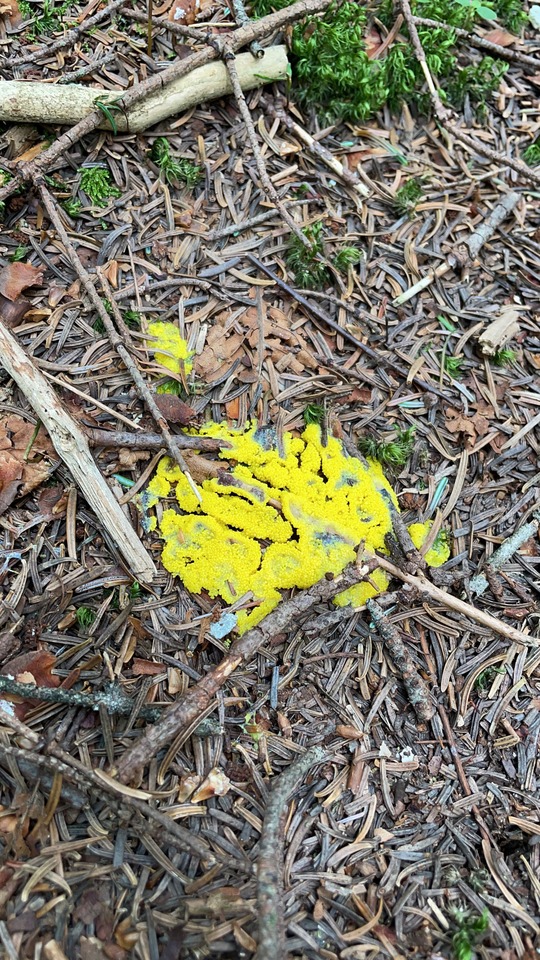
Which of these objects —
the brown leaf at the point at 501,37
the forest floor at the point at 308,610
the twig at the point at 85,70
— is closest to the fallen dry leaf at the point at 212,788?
the forest floor at the point at 308,610

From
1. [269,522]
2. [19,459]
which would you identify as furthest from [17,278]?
[269,522]

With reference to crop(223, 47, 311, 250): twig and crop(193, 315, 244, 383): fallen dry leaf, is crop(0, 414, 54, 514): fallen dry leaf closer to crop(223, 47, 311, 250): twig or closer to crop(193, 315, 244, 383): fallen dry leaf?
crop(193, 315, 244, 383): fallen dry leaf

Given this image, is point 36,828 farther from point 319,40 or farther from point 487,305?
point 319,40

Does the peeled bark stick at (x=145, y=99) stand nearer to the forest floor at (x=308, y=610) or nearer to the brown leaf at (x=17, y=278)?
the forest floor at (x=308, y=610)

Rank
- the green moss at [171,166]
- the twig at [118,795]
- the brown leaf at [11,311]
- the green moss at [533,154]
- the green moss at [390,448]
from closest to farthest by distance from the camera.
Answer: the twig at [118,795] < the brown leaf at [11,311] < the green moss at [390,448] < the green moss at [171,166] < the green moss at [533,154]

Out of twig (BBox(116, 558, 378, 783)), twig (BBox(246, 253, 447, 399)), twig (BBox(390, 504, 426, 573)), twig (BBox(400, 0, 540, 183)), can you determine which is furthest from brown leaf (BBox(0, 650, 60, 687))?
twig (BBox(400, 0, 540, 183))

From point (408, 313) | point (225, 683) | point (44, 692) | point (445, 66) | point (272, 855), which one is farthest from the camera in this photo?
point (445, 66)

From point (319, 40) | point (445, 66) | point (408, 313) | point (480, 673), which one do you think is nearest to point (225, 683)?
point (480, 673)
